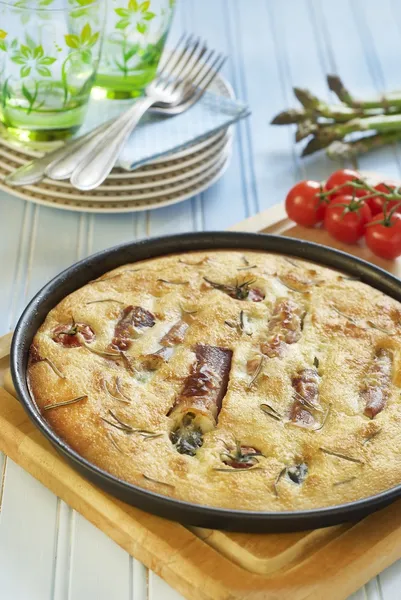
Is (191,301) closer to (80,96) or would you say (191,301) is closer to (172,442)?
(172,442)

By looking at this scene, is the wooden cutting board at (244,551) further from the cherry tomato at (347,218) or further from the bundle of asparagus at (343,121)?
the bundle of asparagus at (343,121)

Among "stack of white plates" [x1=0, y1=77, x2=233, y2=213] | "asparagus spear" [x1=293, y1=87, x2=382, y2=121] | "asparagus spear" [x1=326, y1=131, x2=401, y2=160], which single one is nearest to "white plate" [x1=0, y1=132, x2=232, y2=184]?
"stack of white plates" [x1=0, y1=77, x2=233, y2=213]

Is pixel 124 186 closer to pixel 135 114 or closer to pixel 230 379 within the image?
pixel 135 114

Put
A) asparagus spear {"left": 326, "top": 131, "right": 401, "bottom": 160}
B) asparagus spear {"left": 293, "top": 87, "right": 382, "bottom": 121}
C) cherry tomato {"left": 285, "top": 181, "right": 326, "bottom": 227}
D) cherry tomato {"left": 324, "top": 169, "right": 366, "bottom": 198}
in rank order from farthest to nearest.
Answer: asparagus spear {"left": 293, "top": 87, "right": 382, "bottom": 121} → asparagus spear {"left": 326, "top": 131, "right": 401, "bottom": 160} → cherry tomato {"left": 324, "top": 169, "right": 366, "bottom": 198} → cherry tomato {"left": 285, "top": 181, "right": 326, "bottom": 227}

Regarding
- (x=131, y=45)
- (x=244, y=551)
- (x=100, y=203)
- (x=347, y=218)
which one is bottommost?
(x=244, y=551)

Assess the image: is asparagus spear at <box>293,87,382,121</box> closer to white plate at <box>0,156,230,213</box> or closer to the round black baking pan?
white plate at <box>0,156,230,213</box>

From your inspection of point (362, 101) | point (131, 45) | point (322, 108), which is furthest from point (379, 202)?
point (131, 45)
